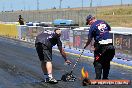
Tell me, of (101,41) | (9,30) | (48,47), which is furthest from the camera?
(9,30)

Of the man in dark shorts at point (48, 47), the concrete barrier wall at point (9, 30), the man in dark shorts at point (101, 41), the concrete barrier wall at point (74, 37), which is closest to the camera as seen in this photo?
the man in dark shorts at point (101, 41)

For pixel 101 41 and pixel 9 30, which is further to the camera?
pixel 9 30

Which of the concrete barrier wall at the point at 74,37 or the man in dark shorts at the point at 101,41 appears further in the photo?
the concrete barrier wall at the point at 74,37

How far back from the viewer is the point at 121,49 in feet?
64.0

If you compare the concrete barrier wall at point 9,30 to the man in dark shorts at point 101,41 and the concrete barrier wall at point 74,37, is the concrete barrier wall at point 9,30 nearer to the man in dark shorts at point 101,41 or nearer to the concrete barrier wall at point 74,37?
the concrete barrier wall at point 74,37

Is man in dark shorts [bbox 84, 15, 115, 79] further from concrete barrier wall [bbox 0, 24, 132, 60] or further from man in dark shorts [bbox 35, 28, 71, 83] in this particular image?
concrete barrier wall [bbox 0, 24, 132, 60]

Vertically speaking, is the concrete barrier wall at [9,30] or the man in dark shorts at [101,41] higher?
the man in dark shorts at [101,41]

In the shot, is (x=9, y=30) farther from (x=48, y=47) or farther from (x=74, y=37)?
(x=48, y=47)

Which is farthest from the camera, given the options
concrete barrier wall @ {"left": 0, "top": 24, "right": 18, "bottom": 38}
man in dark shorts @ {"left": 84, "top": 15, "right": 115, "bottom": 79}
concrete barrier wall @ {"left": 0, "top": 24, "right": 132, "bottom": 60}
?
concrete barrier wall @ {"left": 0, "top": 24, "right": 18, "bottom": 38}

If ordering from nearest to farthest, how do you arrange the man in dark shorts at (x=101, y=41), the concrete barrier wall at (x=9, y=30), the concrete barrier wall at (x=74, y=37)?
the man in dark shorts at (x=101, y=41) → the concrete barrier wall at (x=74, y=37) → the concrete barrier wall at (x=9, y=30)

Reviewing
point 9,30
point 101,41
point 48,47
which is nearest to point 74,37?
point 48,47

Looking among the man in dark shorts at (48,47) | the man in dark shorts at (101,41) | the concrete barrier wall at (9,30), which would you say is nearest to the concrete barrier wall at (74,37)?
the concrete barrier wall at (9,30)

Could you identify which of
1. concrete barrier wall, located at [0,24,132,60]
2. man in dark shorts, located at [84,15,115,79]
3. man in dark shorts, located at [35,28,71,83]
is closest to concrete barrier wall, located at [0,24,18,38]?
concrete barrier wall, located at [0,24,132,60]

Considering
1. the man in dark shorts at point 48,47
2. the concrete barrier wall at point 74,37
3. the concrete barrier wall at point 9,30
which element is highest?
the man in dark shorts at point 48,47
